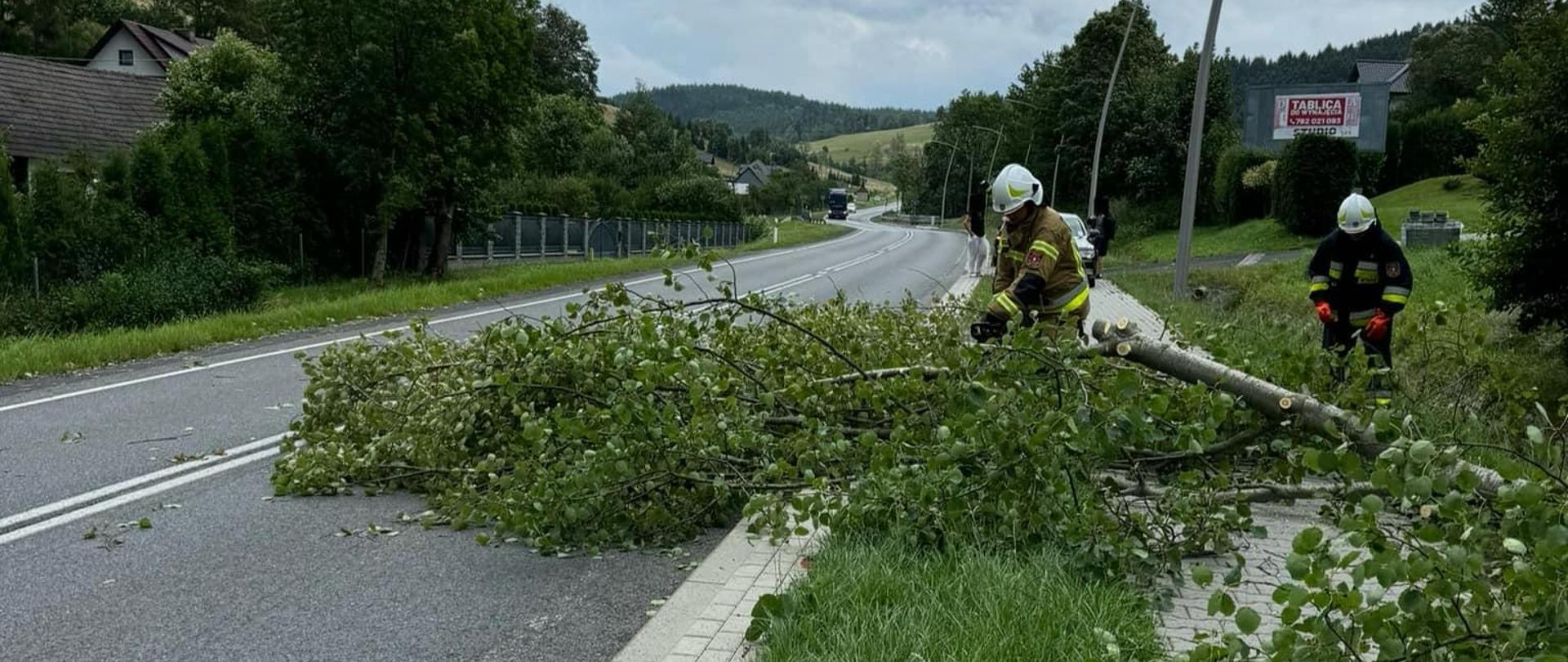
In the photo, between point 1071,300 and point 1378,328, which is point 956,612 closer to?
point 1071,300

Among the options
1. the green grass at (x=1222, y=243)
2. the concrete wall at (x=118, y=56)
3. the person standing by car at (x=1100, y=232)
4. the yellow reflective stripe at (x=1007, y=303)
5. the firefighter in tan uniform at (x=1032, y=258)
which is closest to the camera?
the yellow reflective stripe at (x=1007, y=303)

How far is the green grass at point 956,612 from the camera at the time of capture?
359 cm

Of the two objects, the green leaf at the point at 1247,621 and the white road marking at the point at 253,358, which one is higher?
the green leaf at the point at 1247,621

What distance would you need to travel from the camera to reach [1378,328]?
25.9ft

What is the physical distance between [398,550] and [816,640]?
8.31 ft

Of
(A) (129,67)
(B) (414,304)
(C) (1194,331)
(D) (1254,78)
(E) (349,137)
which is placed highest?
(D) (1254,78)

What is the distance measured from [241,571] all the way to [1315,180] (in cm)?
3169

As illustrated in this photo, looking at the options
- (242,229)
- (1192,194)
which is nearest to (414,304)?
(242,229)

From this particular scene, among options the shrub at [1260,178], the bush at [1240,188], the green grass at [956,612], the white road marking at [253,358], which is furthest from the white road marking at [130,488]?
the bush at [1240,188]

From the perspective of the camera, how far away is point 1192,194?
1778cm

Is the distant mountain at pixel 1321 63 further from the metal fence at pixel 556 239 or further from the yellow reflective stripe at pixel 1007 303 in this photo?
the yellow reflective stripe at pixel 1007 303

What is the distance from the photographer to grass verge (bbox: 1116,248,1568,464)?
19.6 ft

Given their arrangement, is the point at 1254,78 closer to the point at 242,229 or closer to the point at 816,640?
the point at 242,229

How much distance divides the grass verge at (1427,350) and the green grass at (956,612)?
146 centimetres
